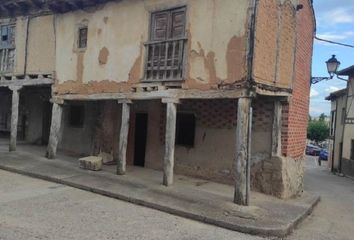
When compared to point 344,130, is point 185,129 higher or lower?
lower

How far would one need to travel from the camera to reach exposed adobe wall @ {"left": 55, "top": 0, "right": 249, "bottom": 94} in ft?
32.0

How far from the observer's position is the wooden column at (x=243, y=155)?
30.2 ft

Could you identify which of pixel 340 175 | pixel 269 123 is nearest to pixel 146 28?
pixel 269 123

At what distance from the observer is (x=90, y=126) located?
15.6 metres

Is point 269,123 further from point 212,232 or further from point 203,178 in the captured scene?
point 212,232

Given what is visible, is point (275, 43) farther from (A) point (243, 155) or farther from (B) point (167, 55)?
(A) point (243, 155)

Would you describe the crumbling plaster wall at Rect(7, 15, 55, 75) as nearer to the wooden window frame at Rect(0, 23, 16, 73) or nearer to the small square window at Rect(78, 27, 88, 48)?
the wooden window frame at Rect(0, 23, 16, 73)

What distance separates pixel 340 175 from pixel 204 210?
55.4ft

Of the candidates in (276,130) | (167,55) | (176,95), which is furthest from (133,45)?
(276,130)

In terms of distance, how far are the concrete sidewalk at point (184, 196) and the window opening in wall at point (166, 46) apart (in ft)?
9.31

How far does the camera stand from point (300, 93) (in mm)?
12922

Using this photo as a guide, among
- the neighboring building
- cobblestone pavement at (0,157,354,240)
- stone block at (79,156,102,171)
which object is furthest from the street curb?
the neighboring building

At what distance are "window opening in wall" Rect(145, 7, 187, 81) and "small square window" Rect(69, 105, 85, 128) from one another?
5.80 metres

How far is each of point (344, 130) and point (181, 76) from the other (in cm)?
1573
